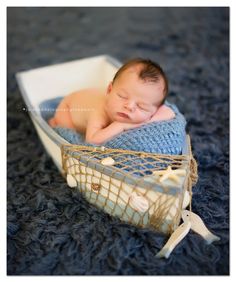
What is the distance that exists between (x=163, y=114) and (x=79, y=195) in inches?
13.0

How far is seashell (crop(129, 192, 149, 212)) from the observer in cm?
94

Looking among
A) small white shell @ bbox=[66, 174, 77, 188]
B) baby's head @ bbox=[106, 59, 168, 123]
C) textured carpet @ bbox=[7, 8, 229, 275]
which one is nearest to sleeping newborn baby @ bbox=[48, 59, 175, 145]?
baby's head @ bbox=[106, 59, 168, 123]

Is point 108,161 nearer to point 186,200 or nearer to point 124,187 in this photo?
point 124,187

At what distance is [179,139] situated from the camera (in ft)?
3.47

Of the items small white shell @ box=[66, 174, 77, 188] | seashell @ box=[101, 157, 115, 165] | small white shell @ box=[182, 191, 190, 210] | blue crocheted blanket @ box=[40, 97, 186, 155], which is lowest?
small white shell @ box=[182, 191, 190, 210]

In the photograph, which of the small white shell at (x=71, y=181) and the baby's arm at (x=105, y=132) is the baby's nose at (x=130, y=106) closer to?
the baby's arm at (x=105, y=132)

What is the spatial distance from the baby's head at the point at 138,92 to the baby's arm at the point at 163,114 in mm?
14

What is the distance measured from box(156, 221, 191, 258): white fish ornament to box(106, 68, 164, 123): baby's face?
0.31 metres

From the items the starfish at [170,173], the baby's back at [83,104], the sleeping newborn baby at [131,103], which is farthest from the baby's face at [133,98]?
the starfish at [170,173]

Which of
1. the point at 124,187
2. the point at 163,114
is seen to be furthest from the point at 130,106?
the point at 124,187

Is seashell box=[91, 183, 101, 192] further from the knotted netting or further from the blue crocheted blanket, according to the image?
the blue crocheted blanket

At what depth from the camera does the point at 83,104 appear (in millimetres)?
1264

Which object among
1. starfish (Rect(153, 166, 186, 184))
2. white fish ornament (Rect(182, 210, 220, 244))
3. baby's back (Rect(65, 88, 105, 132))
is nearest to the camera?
starfish (Rect(153, 166, 186, 184))

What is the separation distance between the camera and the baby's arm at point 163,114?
1107mm
